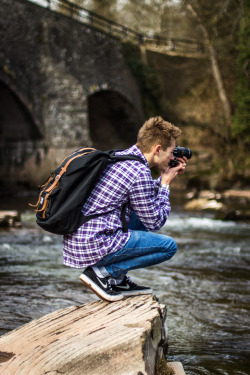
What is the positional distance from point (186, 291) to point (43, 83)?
12988 mm

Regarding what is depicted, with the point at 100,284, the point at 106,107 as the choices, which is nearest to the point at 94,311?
the point at 100,284

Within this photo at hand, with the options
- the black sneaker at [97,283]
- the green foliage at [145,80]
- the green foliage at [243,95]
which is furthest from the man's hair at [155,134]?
the green foliage at [145,80]

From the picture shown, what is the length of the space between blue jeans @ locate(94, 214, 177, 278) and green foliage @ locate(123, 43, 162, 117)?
18.8 meters

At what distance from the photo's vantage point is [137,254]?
3217 millimetres

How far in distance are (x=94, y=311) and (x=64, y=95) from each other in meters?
15.0

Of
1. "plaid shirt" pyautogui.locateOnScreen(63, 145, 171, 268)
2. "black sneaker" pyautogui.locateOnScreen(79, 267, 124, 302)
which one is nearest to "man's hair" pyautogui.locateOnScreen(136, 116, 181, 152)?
"plaid shirt" pyautogui.locateOnScreen(63, 145, 171, 268)

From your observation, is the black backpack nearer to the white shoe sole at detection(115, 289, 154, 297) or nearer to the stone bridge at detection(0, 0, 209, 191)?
the white shoe sole at detection(115, 289, 154, 297)

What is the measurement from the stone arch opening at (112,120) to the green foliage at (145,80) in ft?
3.21

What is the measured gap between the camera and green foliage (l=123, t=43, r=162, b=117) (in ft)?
70.1

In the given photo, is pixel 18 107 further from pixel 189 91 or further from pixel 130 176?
pixel 130 176

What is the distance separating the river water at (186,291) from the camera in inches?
144

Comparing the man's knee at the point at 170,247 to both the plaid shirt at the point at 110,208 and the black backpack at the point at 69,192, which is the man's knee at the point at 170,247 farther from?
the black backpack at the point at 69,192

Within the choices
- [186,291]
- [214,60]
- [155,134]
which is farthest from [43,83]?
A: [155,134]

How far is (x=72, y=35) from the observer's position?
706 inches
